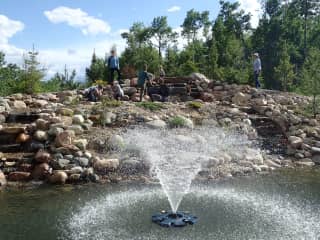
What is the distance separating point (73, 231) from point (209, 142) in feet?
22.1

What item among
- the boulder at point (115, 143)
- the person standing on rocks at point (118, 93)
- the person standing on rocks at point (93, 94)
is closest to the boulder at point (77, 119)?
the boulder at point (115, 143)

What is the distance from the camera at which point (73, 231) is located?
7.15m

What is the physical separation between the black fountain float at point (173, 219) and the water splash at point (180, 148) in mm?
1330

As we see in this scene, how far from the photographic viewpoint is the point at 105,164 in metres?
11.1

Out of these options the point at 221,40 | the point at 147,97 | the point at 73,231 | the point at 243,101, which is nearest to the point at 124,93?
the point at 147,97

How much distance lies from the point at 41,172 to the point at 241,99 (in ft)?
30.5

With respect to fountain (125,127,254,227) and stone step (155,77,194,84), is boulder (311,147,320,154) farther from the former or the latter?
stone step (155,77,194,84)

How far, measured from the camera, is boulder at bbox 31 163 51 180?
35.1 feet

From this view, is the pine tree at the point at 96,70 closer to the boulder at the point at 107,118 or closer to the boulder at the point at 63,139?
the boulder at the point at 107,118

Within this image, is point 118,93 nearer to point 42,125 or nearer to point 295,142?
point 42,125

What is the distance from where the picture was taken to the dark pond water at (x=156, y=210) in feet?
23.0

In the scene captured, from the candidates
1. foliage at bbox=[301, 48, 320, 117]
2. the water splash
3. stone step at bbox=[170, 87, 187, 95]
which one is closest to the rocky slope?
the water splash

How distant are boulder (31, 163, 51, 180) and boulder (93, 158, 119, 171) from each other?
1.16m

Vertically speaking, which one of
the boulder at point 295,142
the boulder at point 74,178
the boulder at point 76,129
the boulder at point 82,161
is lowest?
the boulder at point 74,178
